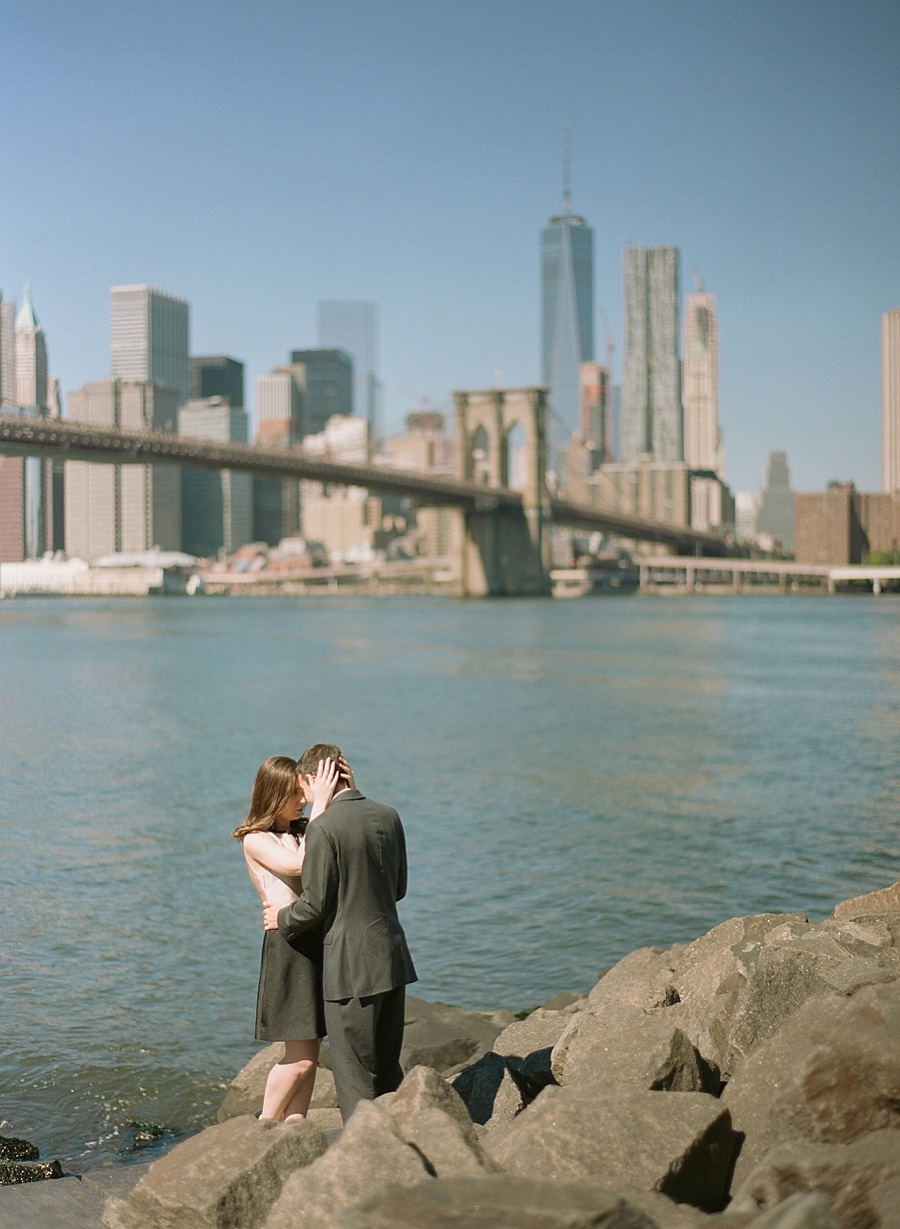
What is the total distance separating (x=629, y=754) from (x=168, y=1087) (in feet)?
39.6

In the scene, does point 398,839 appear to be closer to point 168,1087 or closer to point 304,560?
point 168,1087

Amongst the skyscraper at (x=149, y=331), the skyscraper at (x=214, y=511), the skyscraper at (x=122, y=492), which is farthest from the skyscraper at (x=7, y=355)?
the skyscraper at (x=149, y=331)

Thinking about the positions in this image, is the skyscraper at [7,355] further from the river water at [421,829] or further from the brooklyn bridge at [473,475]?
the river water at [421,829]

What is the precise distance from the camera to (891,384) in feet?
275

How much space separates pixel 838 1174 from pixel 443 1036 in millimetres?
3353

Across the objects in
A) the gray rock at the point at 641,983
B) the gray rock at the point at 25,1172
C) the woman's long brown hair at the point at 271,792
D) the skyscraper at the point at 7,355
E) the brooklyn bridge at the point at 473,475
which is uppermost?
the skyscraper at the point at 7,355

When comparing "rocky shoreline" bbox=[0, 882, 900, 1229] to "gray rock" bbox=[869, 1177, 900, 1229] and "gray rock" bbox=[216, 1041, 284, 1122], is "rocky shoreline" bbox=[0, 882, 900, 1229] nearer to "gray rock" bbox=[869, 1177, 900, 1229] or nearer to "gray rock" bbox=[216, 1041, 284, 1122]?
"gray rock" bbox=[869, 1177, 900, 1229]

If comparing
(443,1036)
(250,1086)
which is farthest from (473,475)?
(250,1086)

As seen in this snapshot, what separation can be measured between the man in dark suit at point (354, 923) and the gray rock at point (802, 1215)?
1.29m

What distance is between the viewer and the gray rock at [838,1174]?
7.86 ft

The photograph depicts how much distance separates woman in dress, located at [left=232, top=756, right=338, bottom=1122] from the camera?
3.52 meters

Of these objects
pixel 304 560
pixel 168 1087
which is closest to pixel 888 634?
pixel 168 1087

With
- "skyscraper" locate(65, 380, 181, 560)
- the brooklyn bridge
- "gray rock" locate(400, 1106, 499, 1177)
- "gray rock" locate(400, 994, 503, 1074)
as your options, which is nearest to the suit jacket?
"gray rock" locate(400, 1106, 499, 1177)

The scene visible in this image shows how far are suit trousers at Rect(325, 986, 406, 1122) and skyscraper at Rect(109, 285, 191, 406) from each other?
7498 inches
